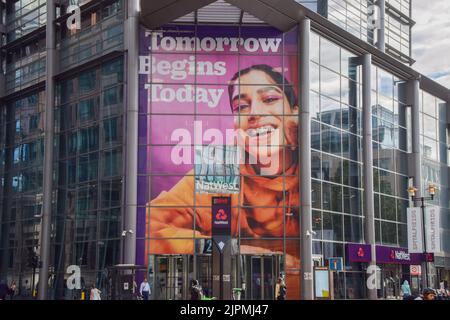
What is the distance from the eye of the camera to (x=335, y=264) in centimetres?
4300

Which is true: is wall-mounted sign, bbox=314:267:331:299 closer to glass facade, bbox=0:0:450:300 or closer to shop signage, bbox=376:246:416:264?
glass facade, bbox=0:0:450:300

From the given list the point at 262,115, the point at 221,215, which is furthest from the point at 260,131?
the point at 221,215

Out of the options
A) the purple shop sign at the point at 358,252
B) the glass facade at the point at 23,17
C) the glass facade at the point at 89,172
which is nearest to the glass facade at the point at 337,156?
the purple shop sign at the point at 358,252

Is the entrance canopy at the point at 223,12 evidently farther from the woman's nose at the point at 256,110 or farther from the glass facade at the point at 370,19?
the woman's nose at the point at 256,110

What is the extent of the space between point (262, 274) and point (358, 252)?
301 inches

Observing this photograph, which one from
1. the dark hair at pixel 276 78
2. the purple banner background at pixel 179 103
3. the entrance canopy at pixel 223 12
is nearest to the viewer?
the entrance canopy at pixel 223 12

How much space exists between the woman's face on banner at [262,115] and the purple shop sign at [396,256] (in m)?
10.8

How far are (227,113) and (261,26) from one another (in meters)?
5.89

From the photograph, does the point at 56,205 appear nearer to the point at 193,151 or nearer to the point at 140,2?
the point at 193,151

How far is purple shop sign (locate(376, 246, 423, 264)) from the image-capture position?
47781mm

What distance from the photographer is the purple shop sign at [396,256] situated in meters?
47.8

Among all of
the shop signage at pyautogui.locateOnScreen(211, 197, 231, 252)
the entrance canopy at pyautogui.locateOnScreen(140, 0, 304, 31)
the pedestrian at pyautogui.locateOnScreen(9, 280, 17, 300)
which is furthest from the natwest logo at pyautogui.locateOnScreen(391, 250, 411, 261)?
the pedestrian at pyautogui.locateOnScreen(9, 280, 17, 300)

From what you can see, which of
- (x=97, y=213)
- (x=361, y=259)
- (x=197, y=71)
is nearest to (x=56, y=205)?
(x=97, y=213)

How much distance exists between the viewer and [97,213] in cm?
4347
